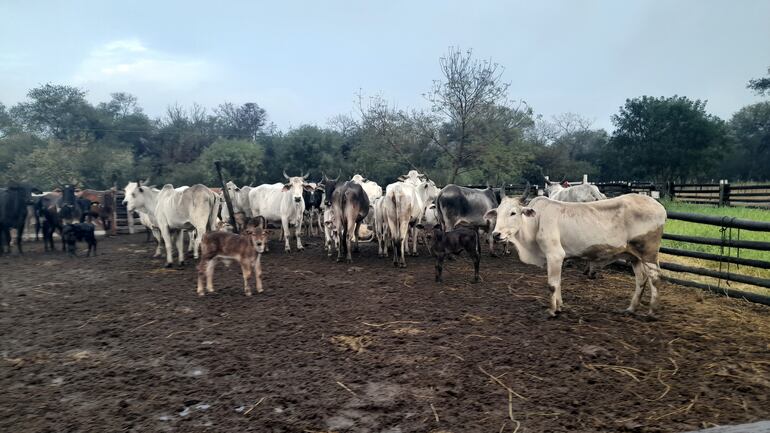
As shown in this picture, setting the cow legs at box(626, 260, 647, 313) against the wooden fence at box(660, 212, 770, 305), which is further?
the wooden fence at box(660, 212, 770, 305)

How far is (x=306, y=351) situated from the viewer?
511cm

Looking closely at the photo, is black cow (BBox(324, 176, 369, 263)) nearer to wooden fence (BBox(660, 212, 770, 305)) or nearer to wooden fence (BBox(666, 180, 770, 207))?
wooden fence (BBox(660, 212, 770, 305))

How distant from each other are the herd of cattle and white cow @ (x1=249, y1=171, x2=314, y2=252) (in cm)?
3

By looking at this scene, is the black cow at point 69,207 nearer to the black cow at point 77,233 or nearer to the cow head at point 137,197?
the black cow at point 77,233

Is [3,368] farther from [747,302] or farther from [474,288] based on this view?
[747,302]

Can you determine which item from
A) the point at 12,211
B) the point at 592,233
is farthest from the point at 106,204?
the point at 592,233

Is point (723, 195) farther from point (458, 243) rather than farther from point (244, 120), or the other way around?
point (244, 120)

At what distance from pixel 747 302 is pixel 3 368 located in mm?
9184

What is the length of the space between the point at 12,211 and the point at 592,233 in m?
15.8

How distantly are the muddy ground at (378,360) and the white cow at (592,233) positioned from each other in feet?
2.03

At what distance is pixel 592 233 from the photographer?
20.7 feet

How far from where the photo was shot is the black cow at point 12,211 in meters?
13.9

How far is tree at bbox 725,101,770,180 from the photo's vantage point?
44781 millimetres

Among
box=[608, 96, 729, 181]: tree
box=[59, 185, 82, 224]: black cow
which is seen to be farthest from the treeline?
box=[59, 185, 82, 224]: black cow
